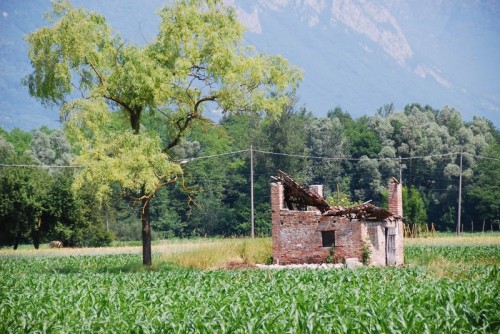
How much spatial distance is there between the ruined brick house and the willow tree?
4693mm

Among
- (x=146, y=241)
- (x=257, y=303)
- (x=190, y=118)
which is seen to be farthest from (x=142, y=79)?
(x=257, y=303)

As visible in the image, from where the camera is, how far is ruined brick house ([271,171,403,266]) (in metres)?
35.5

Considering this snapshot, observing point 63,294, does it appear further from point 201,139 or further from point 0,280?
point 201,139

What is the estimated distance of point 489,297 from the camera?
59.3ft

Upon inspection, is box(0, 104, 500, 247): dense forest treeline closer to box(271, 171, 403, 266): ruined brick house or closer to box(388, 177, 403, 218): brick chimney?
box(388, 177, 403, 218): brick chimney

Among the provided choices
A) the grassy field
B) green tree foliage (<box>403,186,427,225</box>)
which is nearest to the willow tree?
the grassy field

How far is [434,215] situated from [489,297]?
69.8 meters

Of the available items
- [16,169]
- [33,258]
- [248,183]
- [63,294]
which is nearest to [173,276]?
[63,294]

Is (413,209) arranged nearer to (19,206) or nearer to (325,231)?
(19,206)

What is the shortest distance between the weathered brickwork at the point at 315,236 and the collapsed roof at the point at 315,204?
0.33 meters

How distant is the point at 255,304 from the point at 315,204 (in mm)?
19840

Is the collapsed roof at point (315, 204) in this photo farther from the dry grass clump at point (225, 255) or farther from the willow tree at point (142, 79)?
the willow tree at point (142, 79)

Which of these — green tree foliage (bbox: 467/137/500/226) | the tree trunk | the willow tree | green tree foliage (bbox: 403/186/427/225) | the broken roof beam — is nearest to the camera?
the willow tree

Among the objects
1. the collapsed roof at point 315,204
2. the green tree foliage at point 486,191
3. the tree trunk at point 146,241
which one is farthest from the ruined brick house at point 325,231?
the green tree foliage at point 486,191
